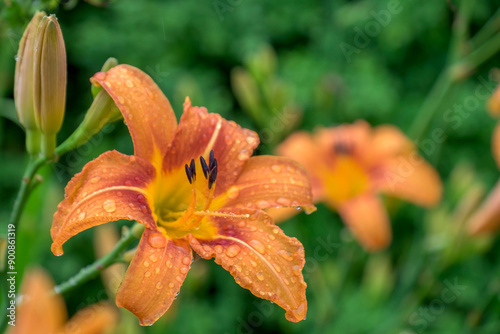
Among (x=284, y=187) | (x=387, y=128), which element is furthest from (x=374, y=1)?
(x=284, y=187)

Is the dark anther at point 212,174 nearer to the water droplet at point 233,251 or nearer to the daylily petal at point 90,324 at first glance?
the water droplet at point 233,251

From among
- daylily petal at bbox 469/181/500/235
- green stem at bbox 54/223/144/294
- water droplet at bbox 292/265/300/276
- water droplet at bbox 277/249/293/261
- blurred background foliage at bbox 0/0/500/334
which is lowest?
blurred background foliage at bbox 0/0/500/334

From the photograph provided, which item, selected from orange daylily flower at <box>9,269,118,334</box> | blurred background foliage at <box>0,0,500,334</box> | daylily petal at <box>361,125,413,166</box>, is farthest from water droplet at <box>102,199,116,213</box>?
daylily petal at <box>361,125,413,166</box>

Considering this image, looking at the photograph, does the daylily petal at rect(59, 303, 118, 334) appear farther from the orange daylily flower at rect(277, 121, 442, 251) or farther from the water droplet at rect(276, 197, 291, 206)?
the orange daylily flower at rect(277, 121, 442, 251)

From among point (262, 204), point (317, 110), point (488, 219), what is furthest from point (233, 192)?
point (317, 110)

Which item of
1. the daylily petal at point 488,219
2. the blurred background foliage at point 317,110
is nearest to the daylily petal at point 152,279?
the blurred background foliage at point 317,110
